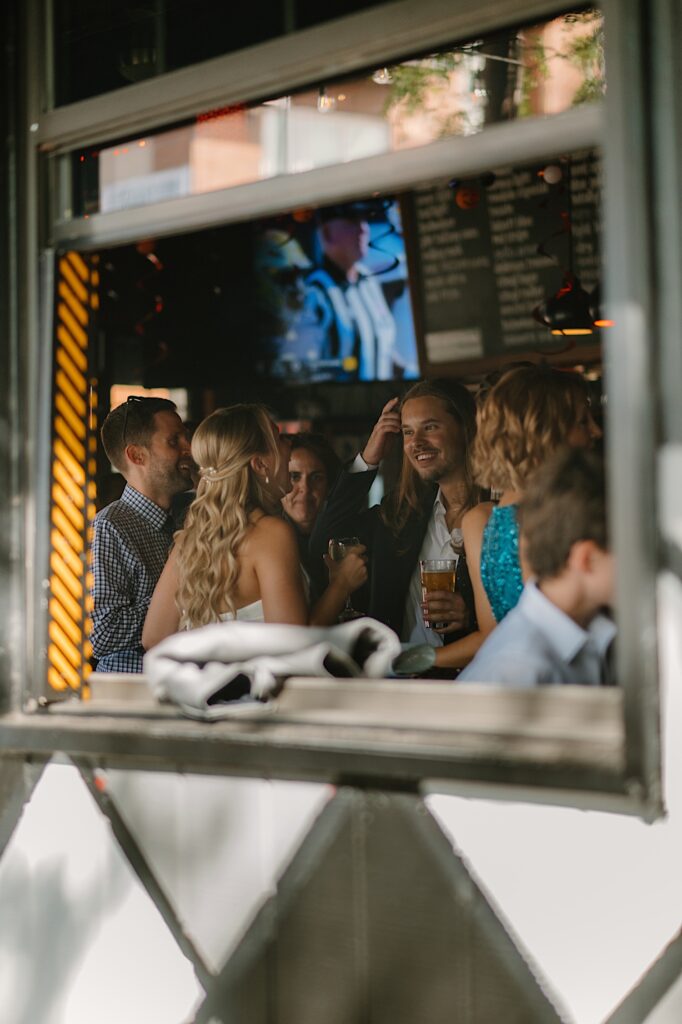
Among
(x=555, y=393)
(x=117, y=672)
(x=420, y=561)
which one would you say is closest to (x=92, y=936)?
(x=117, y=672)

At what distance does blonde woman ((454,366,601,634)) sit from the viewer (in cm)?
303

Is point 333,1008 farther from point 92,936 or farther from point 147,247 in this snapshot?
point 147,247

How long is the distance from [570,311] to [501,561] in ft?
3.42

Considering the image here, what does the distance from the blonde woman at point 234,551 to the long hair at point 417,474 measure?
28cm

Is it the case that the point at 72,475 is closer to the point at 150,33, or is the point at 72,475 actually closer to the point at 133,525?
the point at 133,525

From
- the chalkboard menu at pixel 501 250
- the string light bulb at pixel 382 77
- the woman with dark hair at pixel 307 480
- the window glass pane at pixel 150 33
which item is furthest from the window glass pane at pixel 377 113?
the chalkboard menu at pixel 501 250

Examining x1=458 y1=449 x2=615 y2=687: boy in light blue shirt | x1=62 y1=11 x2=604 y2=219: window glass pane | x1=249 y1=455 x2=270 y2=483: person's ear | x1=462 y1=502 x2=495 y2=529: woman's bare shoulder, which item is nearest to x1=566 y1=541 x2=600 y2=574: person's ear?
x1=458 y1=449 x2=615 y2=687: boy in light blue shirt

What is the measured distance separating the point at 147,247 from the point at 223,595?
113cm

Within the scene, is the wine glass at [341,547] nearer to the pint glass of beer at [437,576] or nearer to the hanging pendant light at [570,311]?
the pint glass of beer at [437,576]

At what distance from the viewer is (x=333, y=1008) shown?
2.35m

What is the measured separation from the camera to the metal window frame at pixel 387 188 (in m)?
1.93

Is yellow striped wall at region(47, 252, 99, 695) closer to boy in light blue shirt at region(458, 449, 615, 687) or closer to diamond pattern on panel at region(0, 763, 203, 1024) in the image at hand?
diamond pattern on panel at region(0, 763, 203, 1024)

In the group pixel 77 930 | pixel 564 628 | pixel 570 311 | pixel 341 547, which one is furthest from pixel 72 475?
pixel 570 311

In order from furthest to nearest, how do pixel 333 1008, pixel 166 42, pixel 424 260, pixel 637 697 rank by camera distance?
pixel 424 260 → pixel 166 42 → pixel 333 1008 → pixel 637 697
